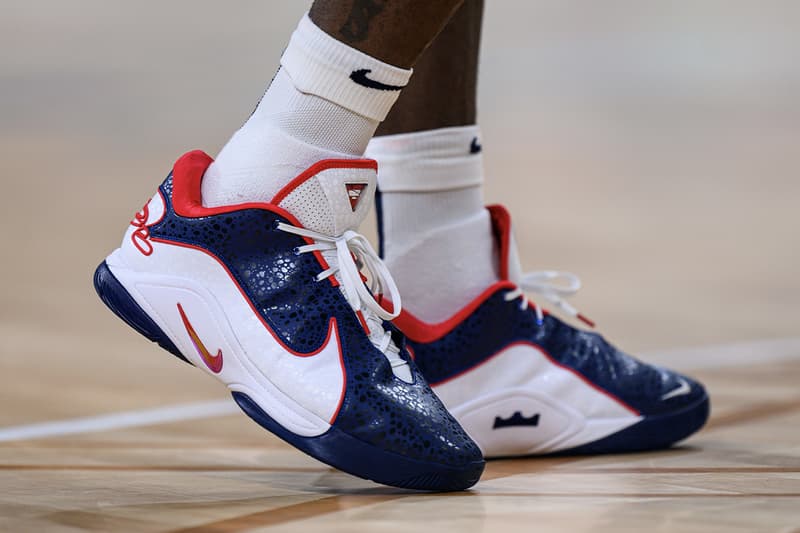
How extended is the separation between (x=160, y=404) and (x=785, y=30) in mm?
3777

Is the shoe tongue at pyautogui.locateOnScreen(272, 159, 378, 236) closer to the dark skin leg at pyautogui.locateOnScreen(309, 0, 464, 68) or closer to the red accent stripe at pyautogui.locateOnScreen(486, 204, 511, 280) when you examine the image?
the dark skin leg at pyautogui.locateOnScreen(309, 0, 464, 68)

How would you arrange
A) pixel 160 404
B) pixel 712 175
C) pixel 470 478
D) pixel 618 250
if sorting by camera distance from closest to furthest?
pixel 470 478
pixel 160 404
pixel 618 250
pixel 712 175

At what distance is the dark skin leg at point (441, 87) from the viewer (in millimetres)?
900

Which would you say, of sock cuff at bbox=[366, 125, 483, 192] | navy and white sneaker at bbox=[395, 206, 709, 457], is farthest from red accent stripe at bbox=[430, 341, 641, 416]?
sock cuff at bbox=[366, 125, 483, 192]

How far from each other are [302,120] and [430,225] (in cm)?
21

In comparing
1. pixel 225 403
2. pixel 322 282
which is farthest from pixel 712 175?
pixel 322 282

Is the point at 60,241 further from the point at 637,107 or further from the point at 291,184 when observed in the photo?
the point at 637,107

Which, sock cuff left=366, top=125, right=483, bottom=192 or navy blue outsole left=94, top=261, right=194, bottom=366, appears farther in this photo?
sock cuff left=366, top=125, right=483, bottom=192

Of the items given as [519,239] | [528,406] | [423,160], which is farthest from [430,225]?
[519,239]

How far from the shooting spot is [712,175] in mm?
3607

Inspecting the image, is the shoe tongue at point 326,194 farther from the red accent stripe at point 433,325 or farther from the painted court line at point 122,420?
the painted court line at point 122,420

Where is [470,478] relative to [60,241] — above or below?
above

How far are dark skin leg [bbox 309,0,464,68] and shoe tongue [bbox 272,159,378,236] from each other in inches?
2.9

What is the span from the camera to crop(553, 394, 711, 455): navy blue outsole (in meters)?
0.89
